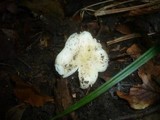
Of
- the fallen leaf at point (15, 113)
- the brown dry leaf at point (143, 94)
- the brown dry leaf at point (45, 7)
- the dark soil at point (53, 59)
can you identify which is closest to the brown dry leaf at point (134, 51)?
the dark soil at point (53, 59)

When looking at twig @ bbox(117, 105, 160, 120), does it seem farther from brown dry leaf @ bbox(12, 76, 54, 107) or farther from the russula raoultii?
brown dry leaf @ bbox(12, 76, 54, 107)

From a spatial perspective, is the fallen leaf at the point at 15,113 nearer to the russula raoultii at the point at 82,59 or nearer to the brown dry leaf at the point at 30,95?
the brown dry leaf at the point at 30,95

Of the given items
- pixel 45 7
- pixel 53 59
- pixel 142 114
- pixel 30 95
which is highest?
pixel 45 7

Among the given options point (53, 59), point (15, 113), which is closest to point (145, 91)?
point (53, 59)

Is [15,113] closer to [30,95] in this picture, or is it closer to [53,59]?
[30,95]

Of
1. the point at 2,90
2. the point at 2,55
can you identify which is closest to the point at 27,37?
the point at 2,55

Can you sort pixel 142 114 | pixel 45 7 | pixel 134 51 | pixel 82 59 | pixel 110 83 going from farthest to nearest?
1. pixel 45 7
2. pixel 134 51
3. pixel 82 59
4. pixel 142 114
5. pixel 110 83
